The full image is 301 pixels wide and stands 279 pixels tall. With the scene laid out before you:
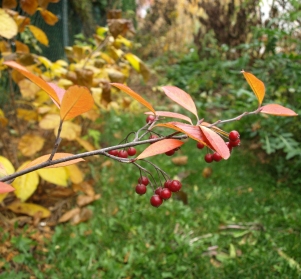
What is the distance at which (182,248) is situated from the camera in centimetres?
177

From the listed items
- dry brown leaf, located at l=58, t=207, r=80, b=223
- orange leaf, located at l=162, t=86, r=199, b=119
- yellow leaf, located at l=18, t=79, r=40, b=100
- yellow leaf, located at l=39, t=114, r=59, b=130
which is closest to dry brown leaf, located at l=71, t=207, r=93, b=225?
dry brown leaf, located at l=58, t=207, r=80, b=223

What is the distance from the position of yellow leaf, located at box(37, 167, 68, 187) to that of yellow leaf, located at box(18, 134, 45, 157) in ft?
0.74

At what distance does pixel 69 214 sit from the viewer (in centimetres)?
204

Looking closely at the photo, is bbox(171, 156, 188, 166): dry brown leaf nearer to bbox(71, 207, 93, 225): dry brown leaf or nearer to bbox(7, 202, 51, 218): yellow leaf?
bbox(71, 207, 93, 225): dry brown leaf

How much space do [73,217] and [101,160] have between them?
0.81 m

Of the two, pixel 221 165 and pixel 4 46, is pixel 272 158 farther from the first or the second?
pixel 4 46

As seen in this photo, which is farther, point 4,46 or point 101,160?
point 101,160

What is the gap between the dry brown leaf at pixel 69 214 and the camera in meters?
2.00

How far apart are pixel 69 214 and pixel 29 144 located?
21.1 inches

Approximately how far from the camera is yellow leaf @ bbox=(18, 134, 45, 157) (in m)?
1.76

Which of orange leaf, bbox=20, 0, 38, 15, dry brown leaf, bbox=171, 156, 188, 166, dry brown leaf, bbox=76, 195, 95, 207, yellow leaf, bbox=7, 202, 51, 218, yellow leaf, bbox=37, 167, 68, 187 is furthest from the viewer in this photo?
dry brown leaf, bbox=171, 156, 188, 166

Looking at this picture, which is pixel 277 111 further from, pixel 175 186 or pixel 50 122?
pixel 50 122

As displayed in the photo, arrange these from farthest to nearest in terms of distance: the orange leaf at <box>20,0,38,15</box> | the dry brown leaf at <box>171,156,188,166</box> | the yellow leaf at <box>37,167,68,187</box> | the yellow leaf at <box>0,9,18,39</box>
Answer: the dry brown leaf at <box>171,156,188,166</box> → the yellow leaf at <box>37,167,68,187</box> → the orange leaf at <box>20,0,38,15</box> → the yellow leaf at <box>0,9,18,39</box>

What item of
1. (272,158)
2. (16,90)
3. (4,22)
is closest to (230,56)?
(272,158)
